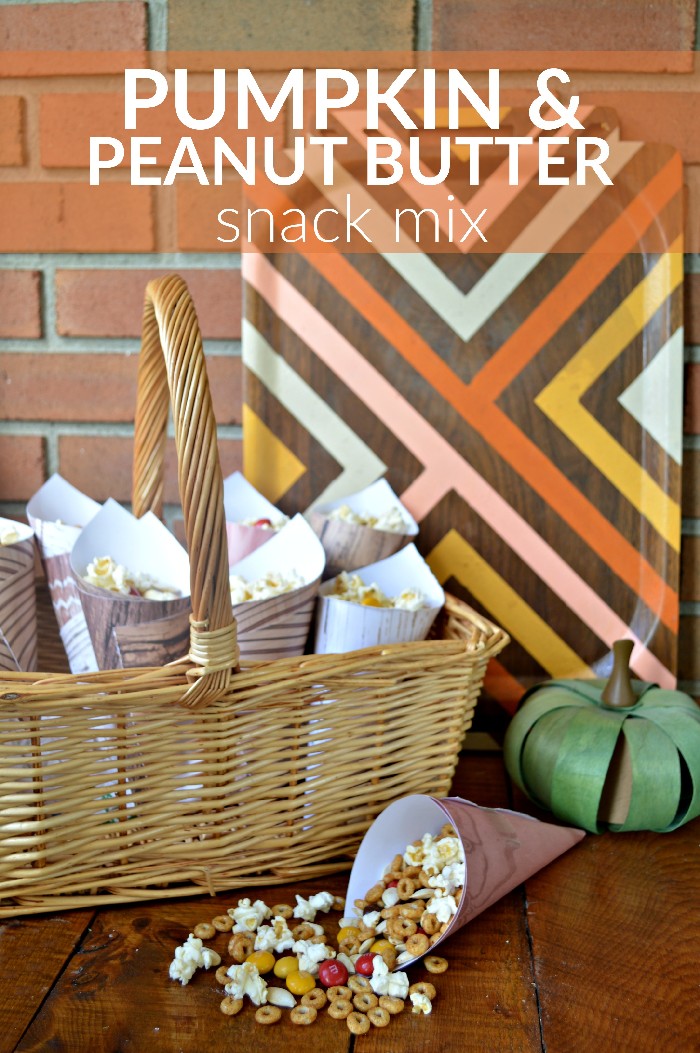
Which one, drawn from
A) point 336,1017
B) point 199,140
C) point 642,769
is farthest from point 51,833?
point 199,140

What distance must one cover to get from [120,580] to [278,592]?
0.46 ft

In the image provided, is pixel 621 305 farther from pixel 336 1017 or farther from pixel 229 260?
pixel 336 1017

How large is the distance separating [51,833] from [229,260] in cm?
69

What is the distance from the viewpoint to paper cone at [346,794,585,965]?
0.75 m

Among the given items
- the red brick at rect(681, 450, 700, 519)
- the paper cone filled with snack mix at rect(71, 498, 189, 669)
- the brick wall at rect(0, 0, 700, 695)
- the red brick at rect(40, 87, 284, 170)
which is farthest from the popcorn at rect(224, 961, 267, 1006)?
the red brick at rect(40, 87, 284, 170)

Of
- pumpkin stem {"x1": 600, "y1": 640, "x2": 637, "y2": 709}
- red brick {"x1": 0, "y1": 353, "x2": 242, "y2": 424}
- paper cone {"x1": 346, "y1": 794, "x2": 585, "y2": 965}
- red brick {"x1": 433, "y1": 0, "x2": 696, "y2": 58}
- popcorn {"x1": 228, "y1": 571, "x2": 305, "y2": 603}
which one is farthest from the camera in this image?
red brick {"x1": 0, "y1": 353, "x2": 242, "y2": 424}

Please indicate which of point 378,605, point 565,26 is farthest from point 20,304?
point 565,26

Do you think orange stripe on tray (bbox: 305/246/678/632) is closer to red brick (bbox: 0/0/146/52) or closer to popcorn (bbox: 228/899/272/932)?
red brick (bbox: 0/0/146/52)

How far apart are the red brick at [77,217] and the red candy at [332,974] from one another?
0.83 m

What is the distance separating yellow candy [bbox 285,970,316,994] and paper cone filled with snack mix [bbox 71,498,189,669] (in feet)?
0.89

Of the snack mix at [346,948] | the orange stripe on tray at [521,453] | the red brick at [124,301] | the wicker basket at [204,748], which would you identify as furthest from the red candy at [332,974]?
the red brick at [124,301]

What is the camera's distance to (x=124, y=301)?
115 cm

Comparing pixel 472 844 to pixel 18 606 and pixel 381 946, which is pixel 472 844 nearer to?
pixel 381 946

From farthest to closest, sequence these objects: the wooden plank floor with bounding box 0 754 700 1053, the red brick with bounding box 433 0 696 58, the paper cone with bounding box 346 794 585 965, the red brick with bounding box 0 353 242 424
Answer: the red brick with bounding box 0 353 242 424, the red brick with bounding box 433 0 696 58, the paper cone with bounding box 346 794 585 965, the wooden plank floor with bounding box 0 754 700 1053
